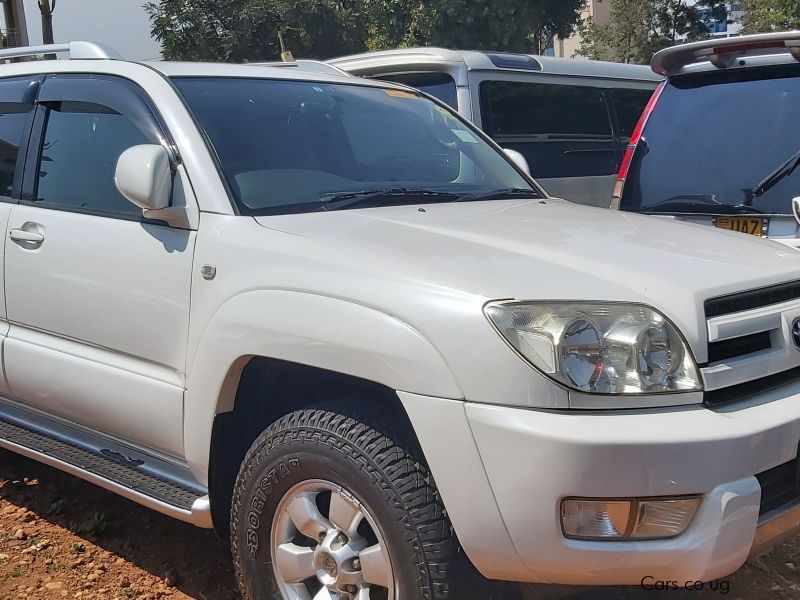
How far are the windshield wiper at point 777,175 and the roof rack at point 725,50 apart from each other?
0.49m

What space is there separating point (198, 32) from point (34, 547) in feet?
86.0

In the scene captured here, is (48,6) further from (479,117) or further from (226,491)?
(226,491)

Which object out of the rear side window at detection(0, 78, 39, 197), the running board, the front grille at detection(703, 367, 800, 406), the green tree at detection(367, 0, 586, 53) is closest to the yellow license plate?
the front grille at detection(703, 367, 800, 406)

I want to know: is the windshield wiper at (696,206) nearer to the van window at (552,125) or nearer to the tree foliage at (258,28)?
the van window at (552,125)

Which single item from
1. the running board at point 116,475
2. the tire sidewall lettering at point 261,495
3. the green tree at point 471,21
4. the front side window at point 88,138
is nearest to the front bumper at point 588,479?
the tire sidewall lettering at point 261,495

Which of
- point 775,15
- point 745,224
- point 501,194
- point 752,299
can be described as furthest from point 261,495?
point 775,15

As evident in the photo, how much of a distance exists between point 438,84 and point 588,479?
189 inches

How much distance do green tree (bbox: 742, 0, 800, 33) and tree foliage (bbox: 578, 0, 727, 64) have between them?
9.67 feet

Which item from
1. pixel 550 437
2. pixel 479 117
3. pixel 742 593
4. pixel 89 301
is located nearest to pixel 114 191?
pixel 89 301

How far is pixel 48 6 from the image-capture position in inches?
667

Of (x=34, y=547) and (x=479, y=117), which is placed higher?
(x=479, y=117)

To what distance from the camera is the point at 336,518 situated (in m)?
2.36

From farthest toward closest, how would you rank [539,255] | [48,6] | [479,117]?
[48,6], [479,117], [539,255]

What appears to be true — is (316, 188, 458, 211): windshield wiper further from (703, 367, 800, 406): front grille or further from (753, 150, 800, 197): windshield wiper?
(753, 150, 800, 197): windshield wiper
